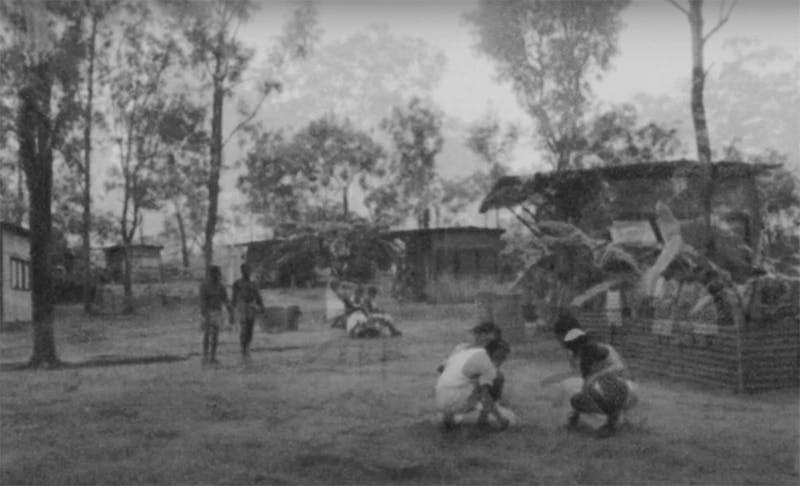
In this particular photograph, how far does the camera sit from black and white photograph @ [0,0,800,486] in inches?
275

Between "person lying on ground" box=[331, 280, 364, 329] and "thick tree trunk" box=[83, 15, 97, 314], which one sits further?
"thick tree trunk" box=[83, 15, 97, 314]

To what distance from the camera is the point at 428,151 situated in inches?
1400

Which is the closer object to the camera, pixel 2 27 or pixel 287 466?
pixel 287 466

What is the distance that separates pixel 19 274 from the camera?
2786cm

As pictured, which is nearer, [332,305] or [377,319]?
[377,319]

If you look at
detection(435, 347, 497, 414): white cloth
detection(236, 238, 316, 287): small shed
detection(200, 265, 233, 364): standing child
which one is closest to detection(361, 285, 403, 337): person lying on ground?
detection(200, 265, 233, 364): standing child

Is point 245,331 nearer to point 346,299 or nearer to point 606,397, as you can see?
point 346,299

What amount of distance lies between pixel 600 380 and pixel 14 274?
80.3ft

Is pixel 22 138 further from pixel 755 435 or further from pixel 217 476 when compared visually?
pixel 755 435

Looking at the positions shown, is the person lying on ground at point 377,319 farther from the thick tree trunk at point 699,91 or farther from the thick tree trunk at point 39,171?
the thick tree trunk at point 699,91

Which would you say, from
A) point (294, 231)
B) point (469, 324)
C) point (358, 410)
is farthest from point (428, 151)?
point (358, 410)

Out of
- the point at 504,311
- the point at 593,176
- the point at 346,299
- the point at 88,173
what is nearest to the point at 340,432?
the point at 504,311

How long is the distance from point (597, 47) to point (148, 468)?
2819 cm

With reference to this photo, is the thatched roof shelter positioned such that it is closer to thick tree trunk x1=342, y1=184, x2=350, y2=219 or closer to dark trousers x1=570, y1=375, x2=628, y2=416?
dark trousers x1=570, y1=375, x2=628, y2=416
